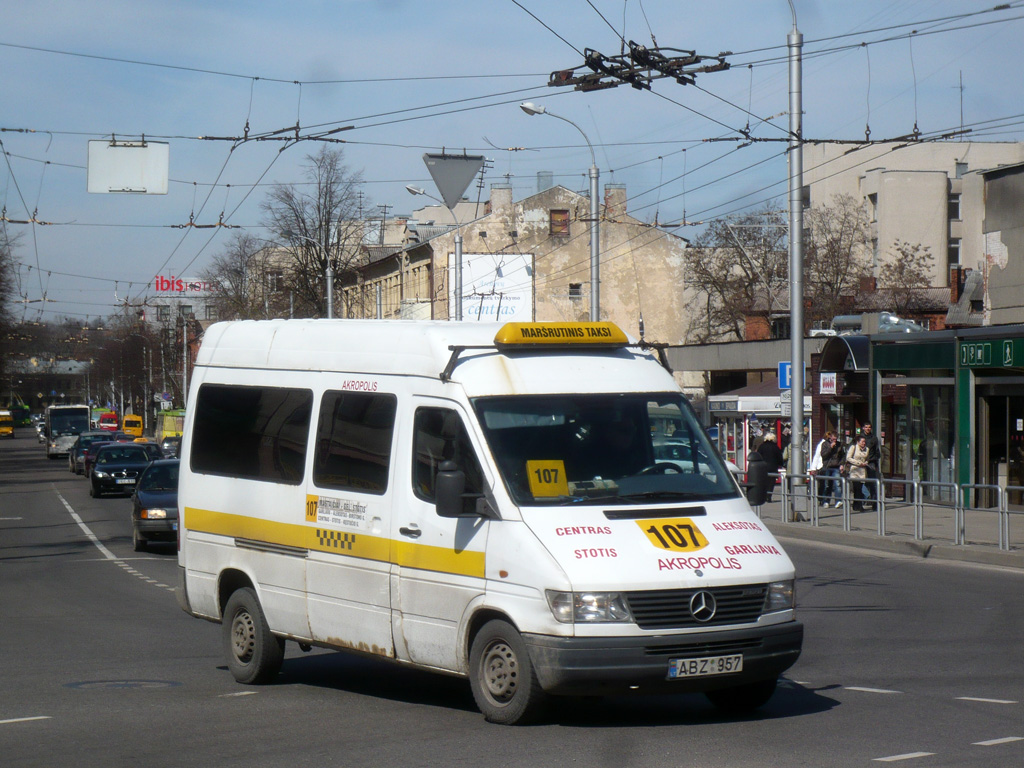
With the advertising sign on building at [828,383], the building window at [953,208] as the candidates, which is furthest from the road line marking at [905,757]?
the building window at [953,208]

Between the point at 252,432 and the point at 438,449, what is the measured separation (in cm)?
212

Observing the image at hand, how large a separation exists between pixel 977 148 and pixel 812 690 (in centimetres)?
7218

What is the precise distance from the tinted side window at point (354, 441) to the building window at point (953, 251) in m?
64.4

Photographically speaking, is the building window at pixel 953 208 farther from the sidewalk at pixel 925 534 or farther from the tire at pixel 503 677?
the tire at pixel 503 677

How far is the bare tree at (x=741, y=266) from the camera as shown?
60688 mm

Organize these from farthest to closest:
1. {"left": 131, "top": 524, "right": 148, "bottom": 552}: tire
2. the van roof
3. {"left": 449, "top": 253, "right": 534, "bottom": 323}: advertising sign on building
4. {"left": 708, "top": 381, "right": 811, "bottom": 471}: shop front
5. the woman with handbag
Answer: {"left": 449, "top": 253, "right": 534, "bottom": 323}: advertising sign on building, {"left": 708, "top": 381, "right": 811, "bottom": 471}: shop front, the woman with handbag, {"left": 131, "top": 524, "right": 148, "bottom": 552}: tire, the van roof

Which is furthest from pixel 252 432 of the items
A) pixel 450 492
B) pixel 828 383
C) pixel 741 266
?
pixel 741 266

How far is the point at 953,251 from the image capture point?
226 feet

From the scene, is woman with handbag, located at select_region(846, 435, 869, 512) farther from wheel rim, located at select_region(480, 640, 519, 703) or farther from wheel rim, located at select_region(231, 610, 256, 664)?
wheel rim, located at select_region(480, 640, 519, 703)

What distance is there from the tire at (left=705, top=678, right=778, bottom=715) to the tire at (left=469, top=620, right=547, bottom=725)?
3.83ft

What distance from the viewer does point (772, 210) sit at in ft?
208

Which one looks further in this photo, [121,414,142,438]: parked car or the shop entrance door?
[121,414,142,438]: parked car

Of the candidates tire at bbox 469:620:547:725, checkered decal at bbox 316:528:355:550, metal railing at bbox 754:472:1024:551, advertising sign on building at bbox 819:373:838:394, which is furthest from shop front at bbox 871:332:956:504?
tire at bbox 469:620:547:725

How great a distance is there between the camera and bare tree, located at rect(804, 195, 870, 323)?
56.0 m
